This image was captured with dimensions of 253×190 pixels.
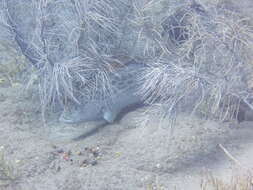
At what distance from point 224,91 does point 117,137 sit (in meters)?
1.83

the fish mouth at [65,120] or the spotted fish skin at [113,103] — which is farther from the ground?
the spotted fish skin at [113,103]

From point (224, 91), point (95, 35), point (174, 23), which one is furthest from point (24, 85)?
point (224, 91)

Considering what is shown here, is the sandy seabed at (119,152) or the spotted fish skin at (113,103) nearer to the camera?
the sandy seabed at (119,152)

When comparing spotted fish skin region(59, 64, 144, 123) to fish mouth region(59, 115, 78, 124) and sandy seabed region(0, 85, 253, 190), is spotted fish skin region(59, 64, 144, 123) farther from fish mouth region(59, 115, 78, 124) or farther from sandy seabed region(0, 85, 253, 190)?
sandy seabed region(0, 85, 253, 190)

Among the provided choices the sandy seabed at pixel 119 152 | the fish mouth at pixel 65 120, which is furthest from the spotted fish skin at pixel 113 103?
the sandy seabed at pixel 119 152

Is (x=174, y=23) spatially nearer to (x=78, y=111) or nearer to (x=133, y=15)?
(x=133, y=15)

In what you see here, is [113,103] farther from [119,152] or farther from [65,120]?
[119,152]

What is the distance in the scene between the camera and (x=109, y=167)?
5.05 metres

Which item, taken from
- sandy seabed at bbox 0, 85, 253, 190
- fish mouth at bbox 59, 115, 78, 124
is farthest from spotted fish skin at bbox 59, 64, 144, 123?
sandy seabed at bbox 0, 85, 253, 190

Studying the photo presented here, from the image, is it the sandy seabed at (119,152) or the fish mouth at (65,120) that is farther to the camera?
the fish mouth at (65,120)

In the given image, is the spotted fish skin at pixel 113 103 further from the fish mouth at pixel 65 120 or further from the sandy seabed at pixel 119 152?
the sandy seabed at pixel 119 152

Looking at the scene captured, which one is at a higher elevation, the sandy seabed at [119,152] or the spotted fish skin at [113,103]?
the spotted fish skin at [113,103]

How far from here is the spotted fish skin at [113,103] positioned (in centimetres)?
596

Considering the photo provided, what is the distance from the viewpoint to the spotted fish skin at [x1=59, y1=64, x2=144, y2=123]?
5.96m
